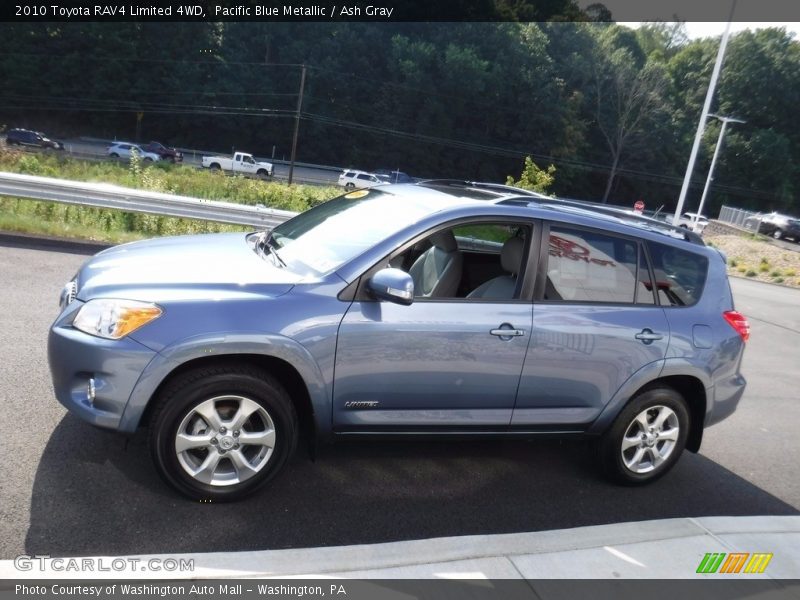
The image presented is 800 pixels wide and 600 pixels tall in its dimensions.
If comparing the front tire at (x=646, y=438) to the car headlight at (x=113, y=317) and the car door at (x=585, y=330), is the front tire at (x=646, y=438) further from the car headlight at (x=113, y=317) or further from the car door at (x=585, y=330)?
the car headlight at (x=113, y=317)

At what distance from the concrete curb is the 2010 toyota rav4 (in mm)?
632

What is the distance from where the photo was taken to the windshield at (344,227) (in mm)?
4035

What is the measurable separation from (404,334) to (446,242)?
32.0 inches

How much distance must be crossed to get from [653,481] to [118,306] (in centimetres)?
362

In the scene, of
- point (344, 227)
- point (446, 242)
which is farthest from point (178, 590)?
point (446, 242)

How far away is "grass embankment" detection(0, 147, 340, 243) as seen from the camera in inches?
405

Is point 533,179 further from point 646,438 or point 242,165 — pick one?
point 242,165

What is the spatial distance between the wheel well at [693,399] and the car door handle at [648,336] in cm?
39

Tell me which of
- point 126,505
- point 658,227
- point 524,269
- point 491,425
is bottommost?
point 126,505

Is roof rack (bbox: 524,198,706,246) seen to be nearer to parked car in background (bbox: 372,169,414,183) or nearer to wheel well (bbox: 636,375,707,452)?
wheel well (bbox: 636,375,707,452)

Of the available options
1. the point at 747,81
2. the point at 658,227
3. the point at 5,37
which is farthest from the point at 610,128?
the point at 658,227

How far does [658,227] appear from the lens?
4.88m

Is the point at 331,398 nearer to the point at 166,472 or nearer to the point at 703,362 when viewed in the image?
the point at 166,472

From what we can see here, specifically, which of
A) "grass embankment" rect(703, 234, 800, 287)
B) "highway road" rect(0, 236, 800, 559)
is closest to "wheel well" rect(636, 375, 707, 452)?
"highway road" rect(0, 236, 800, 559)
